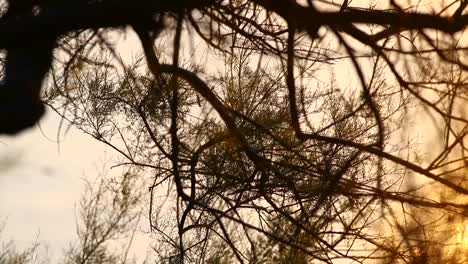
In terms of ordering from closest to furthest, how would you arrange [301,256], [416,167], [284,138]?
[416,167]
[301,256]
[284,138]

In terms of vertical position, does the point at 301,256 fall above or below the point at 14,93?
below

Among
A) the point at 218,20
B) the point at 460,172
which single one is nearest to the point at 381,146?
the point at 460,172

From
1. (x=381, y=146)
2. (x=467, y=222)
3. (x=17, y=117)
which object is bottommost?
(x=467, y=222)

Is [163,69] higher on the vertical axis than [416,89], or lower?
higher

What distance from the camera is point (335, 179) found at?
2.69 meters

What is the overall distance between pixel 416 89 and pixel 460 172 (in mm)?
423

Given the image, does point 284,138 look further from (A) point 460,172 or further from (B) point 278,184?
(A) point 460,172

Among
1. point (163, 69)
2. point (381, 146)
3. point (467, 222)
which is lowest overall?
point (467, 222)

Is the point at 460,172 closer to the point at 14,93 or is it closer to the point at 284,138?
the point at 284,138

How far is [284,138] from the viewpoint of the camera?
128 inches

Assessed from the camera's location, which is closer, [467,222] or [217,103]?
[467,222]

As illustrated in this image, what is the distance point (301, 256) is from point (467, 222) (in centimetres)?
69

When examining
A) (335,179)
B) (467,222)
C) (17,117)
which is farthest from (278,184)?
(17,117)

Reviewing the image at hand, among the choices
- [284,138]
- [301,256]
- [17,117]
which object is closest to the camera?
[17,117]
